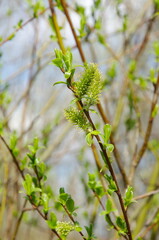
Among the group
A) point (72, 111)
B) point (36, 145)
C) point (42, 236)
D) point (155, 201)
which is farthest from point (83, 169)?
point (42, 236)

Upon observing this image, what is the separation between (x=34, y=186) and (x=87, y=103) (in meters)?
0.36

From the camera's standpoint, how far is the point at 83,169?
6.65ft

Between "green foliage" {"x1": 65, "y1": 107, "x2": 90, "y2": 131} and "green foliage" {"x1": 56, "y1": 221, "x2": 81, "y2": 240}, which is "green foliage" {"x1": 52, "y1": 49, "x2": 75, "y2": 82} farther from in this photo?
"green foliage" {"x1": 56, "y1": 221, "x2": 81, "y2": 240}

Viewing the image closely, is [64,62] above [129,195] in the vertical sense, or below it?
above

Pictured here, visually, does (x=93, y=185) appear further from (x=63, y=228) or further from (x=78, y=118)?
(x=78, y=118)

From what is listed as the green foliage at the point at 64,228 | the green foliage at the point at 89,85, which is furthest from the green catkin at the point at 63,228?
the green foliage at the point at 89,85

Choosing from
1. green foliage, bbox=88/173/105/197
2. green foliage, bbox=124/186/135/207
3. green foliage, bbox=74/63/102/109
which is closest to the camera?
green foliage, bbox=74/63/102/109

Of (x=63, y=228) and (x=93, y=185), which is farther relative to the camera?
(x=93, y=185)

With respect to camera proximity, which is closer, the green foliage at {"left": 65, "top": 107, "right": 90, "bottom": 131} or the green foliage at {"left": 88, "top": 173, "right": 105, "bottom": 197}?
the green foliage at {"left": 65, "top": 107, "right": 90, "bottom": 131}

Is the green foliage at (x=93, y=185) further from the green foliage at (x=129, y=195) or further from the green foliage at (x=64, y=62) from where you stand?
the green foliage at (x=64, y=62)

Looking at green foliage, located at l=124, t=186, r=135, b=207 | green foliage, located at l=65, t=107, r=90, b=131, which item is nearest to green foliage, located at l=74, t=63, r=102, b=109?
green foliage, located at l=65, t=107, r=90, b=131

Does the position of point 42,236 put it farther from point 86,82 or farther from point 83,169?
point 86,82

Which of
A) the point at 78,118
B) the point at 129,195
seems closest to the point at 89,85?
the point at 78,118

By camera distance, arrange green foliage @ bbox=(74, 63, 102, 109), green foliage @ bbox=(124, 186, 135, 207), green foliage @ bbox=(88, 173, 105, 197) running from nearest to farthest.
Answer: green foliage @ bbox=(74, 63, 102, 109)
green foliage @ bbox=(124, 186, 135, 207)
green foliage @ bbox=(88, 173, 105, 197)
